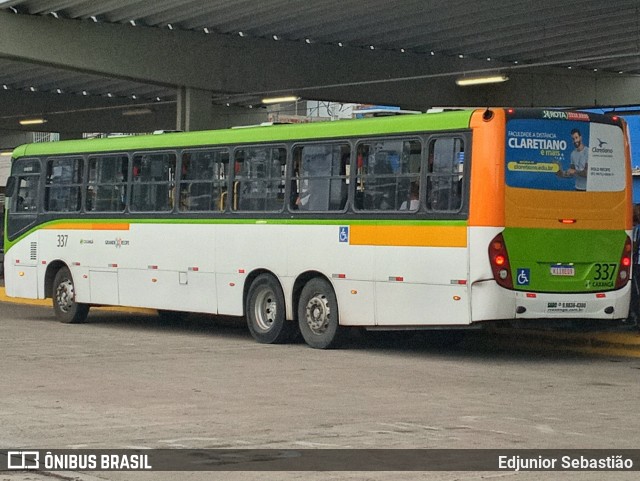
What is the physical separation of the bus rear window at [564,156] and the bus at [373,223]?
0.07ft

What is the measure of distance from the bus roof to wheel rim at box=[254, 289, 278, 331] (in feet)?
7.03

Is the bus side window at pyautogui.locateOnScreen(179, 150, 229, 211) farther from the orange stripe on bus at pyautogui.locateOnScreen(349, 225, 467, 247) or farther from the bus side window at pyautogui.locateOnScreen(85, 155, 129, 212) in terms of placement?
the orange stripe on bus at pyautogui.locateOnScreen(349, 225, 467, 247)

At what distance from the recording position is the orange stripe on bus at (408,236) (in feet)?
58.2

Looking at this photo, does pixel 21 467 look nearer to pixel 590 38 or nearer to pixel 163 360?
pixel 163 360

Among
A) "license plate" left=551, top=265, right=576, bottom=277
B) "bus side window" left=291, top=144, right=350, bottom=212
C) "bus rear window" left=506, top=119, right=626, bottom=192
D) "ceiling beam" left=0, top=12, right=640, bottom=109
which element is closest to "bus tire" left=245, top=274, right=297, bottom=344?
"bus side window" left=291, top=144, right=350, bottom=212

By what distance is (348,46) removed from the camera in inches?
1364

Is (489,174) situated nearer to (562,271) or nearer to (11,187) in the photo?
(562,271)

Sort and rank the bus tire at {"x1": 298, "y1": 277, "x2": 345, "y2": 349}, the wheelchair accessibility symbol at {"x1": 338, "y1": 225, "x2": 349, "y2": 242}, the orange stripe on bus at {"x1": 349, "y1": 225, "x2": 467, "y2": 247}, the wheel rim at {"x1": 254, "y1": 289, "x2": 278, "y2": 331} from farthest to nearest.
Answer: the wheel rim at {"x1": 254, "y1": 289, "x2": 278, "y2": 331}, the bus tire at {"x1": 298, "y1": 277, "x2": 345, "y2": 349}, the wheelchair accessibility symbol at {"x1": 338, "y1": 225, "x2": 349, "y2": 242}, the orange stripe on bus at {"x1": 349, "y1": 225, "x2": 467, "y2": 247}

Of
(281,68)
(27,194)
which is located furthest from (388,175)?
(281,68)

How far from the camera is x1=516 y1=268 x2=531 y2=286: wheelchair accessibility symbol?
1756cm

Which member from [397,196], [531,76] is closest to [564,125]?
[397,196]

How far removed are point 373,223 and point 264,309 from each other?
259 centimetres

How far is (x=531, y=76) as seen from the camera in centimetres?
3797

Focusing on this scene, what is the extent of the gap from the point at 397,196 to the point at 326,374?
123 inches
